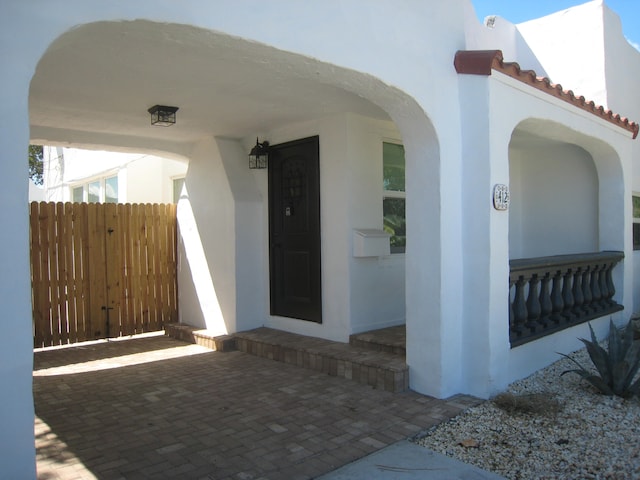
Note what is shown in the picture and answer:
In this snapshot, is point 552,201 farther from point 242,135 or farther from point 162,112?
point 162,112

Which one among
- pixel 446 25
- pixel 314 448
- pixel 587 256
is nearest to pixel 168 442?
pixel 314 448

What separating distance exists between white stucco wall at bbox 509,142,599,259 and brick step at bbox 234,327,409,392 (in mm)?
3765

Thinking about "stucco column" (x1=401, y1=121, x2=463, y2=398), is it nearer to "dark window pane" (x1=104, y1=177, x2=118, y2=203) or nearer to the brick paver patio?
the brick paver patio

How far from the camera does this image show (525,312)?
4.98m

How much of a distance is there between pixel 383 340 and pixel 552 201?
4007 mm

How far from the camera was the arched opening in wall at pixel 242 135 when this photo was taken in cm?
368

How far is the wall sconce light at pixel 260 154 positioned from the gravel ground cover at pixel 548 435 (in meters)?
4.15

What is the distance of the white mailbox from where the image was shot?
18.2 ft

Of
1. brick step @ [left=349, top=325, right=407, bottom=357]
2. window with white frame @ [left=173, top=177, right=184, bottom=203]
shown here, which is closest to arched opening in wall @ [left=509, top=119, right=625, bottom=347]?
brick step @ [left=349, top=325, right=407, bottom=357]

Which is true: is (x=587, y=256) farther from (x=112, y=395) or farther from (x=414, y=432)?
(x=112, y=395)

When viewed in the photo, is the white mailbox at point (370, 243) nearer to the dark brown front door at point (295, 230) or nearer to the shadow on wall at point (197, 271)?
the dark brown front door at point (295, 230)

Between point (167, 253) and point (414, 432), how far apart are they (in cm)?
541

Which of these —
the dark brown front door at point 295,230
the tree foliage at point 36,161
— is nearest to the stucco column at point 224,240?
the dark brown front door at point 295,230

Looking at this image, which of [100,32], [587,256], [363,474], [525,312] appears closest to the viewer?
[100,32]
